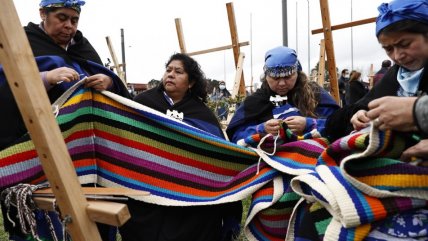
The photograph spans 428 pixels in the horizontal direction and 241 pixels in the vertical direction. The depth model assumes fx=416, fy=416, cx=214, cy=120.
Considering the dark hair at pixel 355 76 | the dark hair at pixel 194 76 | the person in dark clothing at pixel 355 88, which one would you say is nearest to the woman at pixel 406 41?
the dark hair at pixel 194 76

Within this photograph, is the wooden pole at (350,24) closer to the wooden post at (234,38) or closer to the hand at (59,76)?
the wooden post at (234,38)

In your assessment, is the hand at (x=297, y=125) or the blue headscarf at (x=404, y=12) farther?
the hand at (x=297, y=125)

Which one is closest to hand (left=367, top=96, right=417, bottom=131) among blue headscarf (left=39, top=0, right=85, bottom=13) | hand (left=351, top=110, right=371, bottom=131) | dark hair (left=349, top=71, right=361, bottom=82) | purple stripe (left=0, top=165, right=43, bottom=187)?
hand (left=351, top=110, right=371, bottom=131)

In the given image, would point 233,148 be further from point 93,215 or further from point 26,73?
point 26,73

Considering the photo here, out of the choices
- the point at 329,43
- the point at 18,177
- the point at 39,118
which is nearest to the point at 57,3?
the point at 18,177

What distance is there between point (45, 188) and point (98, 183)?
476 millimetres

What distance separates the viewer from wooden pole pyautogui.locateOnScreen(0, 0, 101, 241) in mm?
1114

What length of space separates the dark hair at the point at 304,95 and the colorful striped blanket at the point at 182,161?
0.49m

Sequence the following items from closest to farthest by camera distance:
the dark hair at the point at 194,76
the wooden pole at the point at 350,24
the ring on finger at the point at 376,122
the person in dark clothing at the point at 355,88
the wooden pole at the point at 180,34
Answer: the ring on finger at the point at 376,122 → the dark hair at the point at 194,76 → the wooden pole at the point at 350,24 → the person in dark clothing at the point at 355,88 → the wooden pole at the point at 180,34

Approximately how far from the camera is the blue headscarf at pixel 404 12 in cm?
136

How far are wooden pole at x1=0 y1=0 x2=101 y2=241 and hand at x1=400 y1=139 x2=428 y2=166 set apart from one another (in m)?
0.99

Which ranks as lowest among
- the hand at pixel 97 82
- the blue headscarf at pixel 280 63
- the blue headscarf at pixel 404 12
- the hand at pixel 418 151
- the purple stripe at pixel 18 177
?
the purple stripe at pixel 18 177

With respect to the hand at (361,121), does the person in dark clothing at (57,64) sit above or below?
above

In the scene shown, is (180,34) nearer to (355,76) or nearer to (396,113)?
(355,76)
